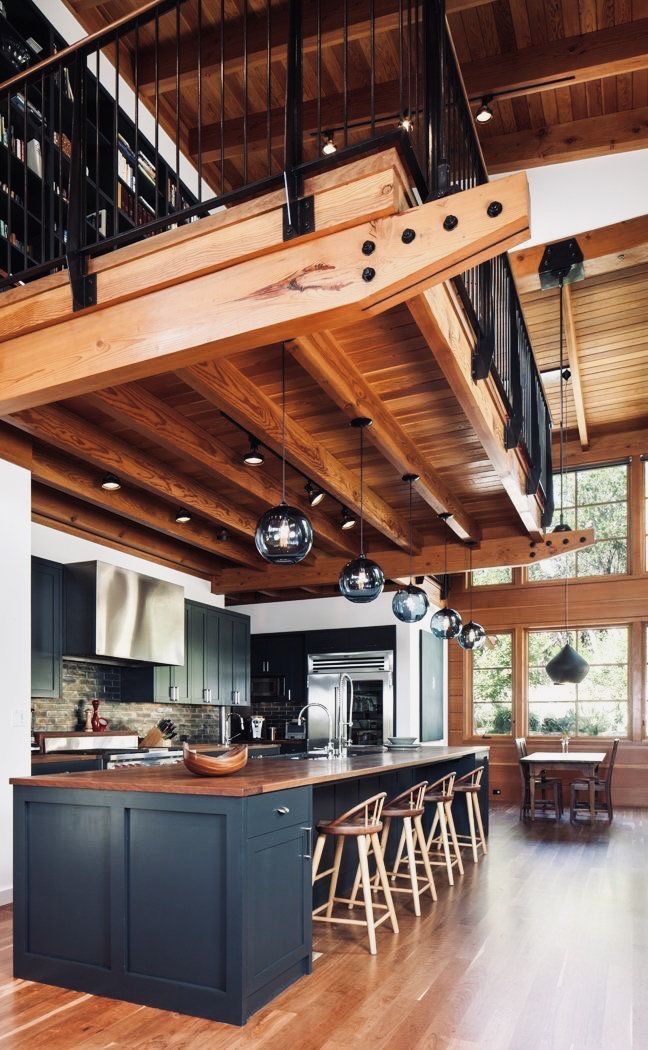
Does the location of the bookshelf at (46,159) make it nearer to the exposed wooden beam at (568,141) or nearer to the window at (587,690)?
the exposed wooden beam at (568,141)

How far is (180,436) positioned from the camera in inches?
209

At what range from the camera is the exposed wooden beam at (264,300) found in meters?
2.57

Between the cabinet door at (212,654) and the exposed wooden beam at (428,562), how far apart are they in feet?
1.38

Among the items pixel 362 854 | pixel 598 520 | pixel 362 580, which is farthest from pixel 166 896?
pixel 598 520

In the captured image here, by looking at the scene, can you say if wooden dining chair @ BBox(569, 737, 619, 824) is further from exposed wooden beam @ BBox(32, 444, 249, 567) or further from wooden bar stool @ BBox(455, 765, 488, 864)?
exposed wooden beam @ BBox(32, 444, 249, 567)

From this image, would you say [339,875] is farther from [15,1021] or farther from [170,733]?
[170,733]

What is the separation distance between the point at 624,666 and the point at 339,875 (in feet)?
21.2

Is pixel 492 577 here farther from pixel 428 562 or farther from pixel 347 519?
pixel 347 519

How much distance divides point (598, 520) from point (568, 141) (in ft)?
22.4

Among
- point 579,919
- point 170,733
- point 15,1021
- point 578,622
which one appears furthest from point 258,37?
point 578,622

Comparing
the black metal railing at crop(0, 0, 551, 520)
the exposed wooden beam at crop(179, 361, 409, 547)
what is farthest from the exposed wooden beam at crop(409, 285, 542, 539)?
the exposed wooden beam at crop(179, 361, 409, 547)

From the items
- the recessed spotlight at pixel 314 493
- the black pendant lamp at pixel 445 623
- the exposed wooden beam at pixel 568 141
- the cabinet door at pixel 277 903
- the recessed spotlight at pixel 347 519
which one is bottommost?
the cabinet door at pixel 277 903

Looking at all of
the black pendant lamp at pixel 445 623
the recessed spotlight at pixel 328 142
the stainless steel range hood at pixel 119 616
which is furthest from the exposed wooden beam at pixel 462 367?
the stainless steel range hood at pixel 119 616

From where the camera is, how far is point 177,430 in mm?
5270
